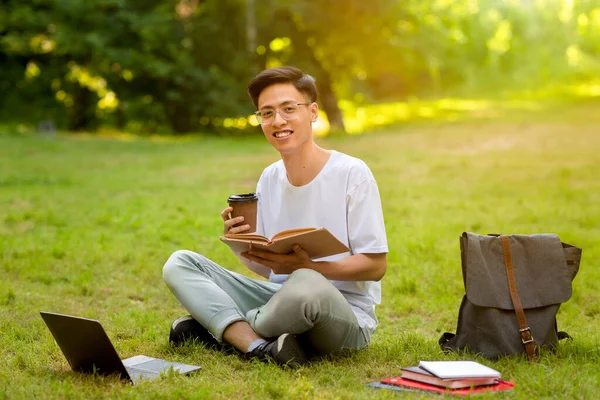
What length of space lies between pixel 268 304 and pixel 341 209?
25.8 inches

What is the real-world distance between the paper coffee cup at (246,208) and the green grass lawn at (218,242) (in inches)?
29.0

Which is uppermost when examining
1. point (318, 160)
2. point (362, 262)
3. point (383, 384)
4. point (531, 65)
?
point (531, 65)

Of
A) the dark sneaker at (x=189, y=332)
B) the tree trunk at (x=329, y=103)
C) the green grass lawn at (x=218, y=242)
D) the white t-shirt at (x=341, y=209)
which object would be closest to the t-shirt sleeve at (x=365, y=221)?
the white t-shirt at (x=341, y=209)

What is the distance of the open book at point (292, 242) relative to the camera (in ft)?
14.6

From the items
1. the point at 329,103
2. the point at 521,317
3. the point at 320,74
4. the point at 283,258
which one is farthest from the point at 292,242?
the point at 329,103

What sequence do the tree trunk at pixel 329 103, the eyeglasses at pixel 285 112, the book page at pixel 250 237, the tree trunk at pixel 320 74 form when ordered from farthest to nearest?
the tree trunk at pixel 329 103
the tree trunk at pixel 320 74
the eyeglasses at pixel 285 112
the book page at pixel 250 237

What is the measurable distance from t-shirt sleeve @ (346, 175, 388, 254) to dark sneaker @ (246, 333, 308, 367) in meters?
0.58

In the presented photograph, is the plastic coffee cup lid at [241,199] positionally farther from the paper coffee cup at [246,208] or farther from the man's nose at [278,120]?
the man's nose at [278,120]

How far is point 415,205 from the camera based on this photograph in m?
11.7

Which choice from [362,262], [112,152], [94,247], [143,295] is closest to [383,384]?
[362,262]

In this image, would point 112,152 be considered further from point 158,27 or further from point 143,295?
point 143,295

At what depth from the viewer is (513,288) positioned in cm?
484

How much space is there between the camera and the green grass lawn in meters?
4.60

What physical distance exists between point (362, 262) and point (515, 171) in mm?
11328
